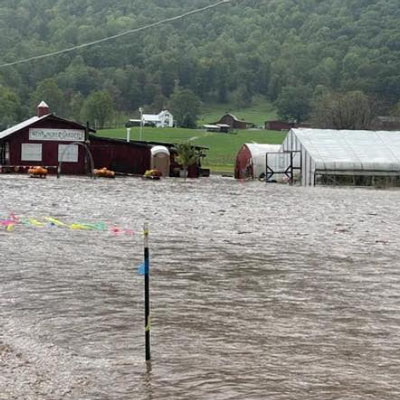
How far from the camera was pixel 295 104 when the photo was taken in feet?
509

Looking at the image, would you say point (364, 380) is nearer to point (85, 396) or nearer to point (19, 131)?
point (85, 396)

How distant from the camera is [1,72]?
151250 millimetres

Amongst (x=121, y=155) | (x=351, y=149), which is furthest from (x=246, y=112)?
(x=351, y=149)

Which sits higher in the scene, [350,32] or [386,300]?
[350,32]

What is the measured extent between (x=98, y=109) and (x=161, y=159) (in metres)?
87.0

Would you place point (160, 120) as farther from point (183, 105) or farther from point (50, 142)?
point (50, 142)

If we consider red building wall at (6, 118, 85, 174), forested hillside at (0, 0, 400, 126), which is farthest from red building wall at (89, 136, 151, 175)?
forested hillside at (0, 0, 400, 126)

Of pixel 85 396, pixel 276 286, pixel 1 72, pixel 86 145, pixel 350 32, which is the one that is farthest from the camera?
pixel 1 72

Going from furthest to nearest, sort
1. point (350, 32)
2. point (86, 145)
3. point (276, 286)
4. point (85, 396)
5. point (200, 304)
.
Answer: point (350, 32), point (86, 145), point (276, 286), point (200, 304), point (85, 396)

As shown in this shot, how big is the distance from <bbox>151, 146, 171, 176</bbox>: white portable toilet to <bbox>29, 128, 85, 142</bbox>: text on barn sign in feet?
17.1

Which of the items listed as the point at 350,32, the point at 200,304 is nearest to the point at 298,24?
the point at 350,32

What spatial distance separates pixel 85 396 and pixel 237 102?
172m

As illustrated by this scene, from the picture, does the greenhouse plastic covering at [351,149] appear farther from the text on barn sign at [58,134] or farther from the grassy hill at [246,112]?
the grassy hill at [246,112]

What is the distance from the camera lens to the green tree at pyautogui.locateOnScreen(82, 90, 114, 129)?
143625mm
